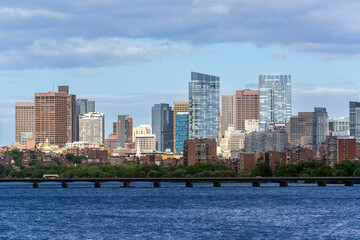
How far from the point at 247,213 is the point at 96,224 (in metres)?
25.7

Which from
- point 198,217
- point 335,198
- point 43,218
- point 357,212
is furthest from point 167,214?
point 335,198

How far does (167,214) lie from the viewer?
127m

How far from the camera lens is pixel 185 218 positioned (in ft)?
393

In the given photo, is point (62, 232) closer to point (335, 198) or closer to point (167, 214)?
point (167, 214)

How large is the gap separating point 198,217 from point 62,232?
82.4 feet

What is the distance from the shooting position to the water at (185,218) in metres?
98.4

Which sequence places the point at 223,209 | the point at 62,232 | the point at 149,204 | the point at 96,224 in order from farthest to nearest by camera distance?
the point at 149,204 < the point at 223,209 < the point at 96,224 < the point at 62,232

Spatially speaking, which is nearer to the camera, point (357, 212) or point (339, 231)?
point (339, 231)

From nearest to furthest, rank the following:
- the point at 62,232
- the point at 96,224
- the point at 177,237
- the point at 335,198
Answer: the point at 177,237, the point at 62,232, the point at 96,224, the point at 335,198

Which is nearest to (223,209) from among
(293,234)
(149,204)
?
(149,204)

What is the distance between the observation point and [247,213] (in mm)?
127375

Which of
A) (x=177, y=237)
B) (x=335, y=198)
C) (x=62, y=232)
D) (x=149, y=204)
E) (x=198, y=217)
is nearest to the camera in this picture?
(x=177, y=237)

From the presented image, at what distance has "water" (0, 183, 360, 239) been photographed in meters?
A: 98.4

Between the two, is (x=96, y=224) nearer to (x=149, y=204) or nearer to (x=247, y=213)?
(x=247, y=213)
